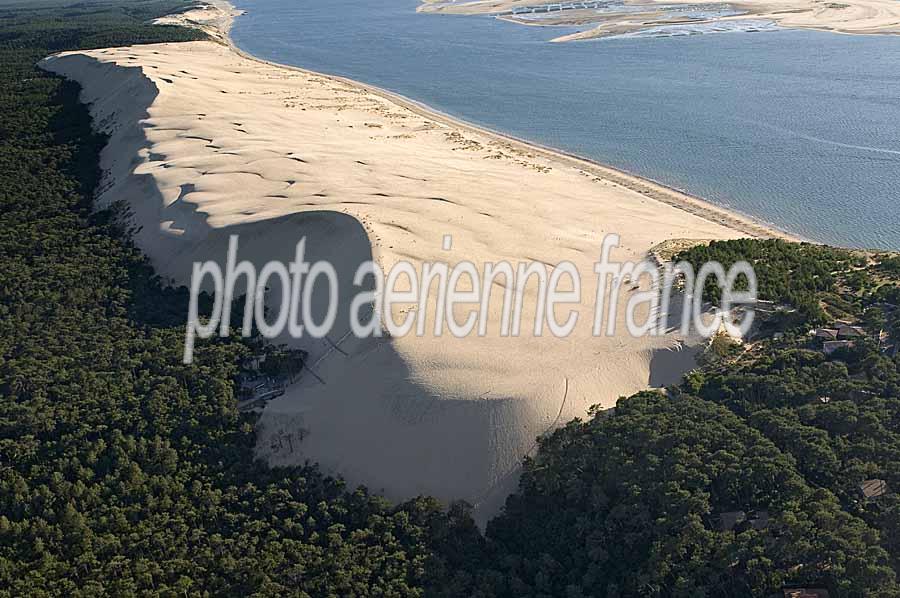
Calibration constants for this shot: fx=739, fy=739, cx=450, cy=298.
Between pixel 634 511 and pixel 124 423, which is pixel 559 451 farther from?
pixel 124 423

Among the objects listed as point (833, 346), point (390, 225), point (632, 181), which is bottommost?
point (833, 346)

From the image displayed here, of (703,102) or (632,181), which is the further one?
(703,102)

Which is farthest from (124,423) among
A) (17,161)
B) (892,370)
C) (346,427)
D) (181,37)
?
(181,37)

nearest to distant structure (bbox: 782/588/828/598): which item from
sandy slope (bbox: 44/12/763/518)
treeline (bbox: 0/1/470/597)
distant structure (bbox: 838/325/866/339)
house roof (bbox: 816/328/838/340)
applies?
sandy slope (bbox: 44/12/763/518)

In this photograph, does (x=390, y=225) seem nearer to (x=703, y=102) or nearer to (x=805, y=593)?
(x=805, y=593)

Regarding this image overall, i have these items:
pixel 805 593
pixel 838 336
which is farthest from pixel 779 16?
pixel 805 593

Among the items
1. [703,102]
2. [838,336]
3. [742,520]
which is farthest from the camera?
[703,102]

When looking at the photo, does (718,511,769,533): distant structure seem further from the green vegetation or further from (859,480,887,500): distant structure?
(859,480,887,500): distant structure
